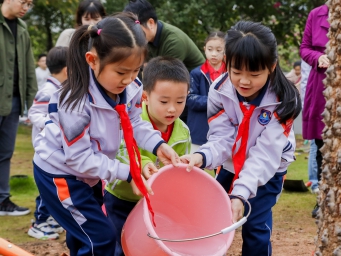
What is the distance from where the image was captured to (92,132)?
2.69 metres

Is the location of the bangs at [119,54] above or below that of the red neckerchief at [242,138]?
above

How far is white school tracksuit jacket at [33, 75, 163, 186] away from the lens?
2.60 meters

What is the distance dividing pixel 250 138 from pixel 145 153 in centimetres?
56

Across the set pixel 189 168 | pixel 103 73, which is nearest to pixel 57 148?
pixel 103 73

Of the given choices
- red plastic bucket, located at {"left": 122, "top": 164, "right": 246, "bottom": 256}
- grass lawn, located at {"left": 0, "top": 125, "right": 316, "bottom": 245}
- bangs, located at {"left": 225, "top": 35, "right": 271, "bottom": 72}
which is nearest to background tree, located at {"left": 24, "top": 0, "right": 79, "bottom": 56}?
grass lawn, located at {"left": 0, "top": 125, "right": 316, "bottom": 245}

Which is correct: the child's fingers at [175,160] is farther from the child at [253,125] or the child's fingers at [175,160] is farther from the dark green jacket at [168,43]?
the dark green jacket at [168,43]

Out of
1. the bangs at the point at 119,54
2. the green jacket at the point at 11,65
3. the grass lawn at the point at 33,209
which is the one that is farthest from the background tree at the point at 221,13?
the bangs at the point at 119,54

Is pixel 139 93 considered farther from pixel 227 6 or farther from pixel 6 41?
pixel 227 6

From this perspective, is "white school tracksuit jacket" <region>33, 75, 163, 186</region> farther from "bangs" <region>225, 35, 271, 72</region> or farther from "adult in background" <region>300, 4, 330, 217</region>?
"adult in background" <region>300, 4, 330, 217</region>

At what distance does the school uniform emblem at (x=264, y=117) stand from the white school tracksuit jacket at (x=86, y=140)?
515mm

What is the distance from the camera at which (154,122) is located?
10.6 ft

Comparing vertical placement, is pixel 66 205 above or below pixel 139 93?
below

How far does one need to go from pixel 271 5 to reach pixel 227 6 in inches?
34.9

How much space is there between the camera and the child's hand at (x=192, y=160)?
9.24 feet
